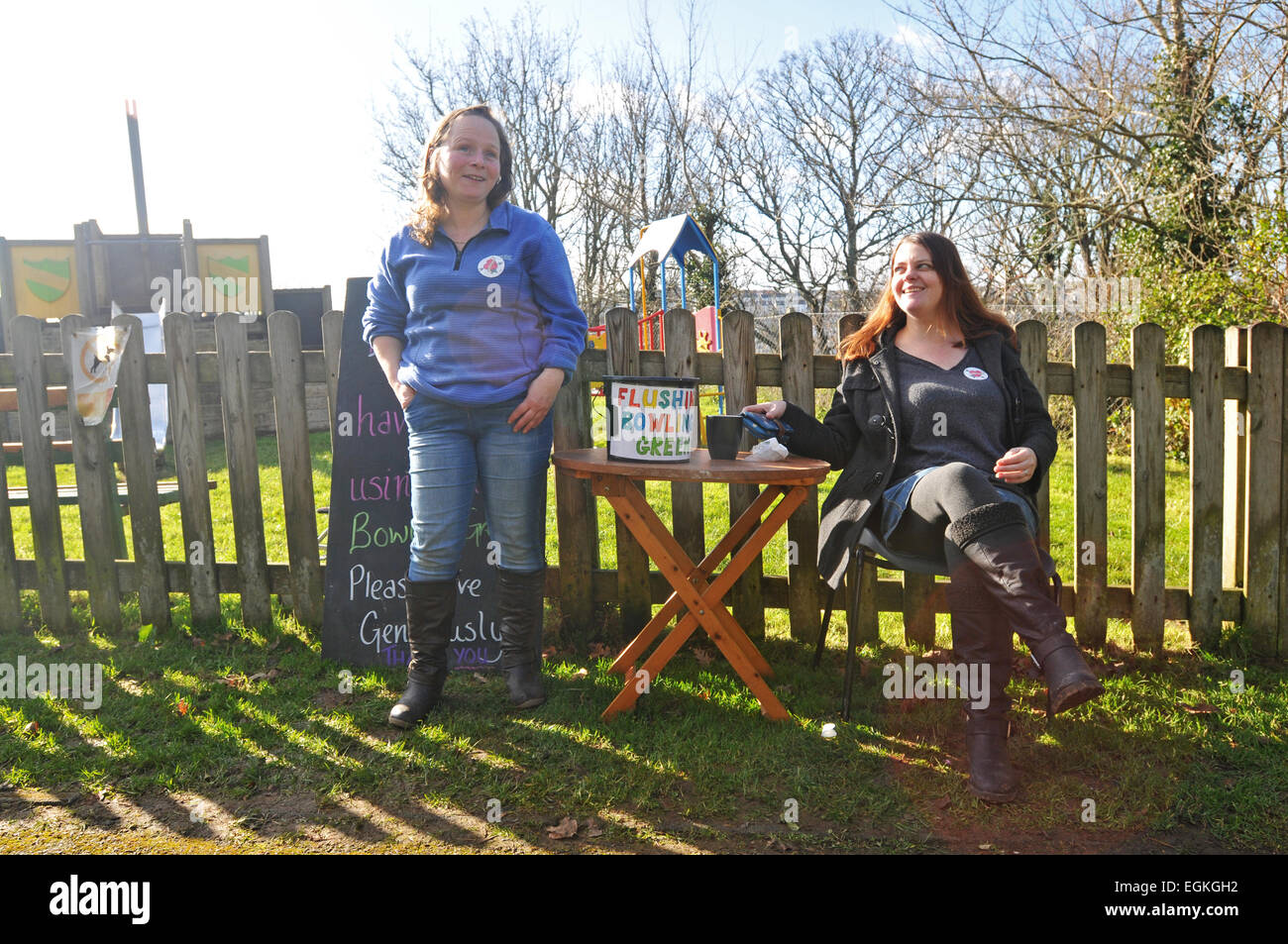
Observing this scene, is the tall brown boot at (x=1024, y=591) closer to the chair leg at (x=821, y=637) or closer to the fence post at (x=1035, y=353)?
the chair leg at (x=821, y=637)

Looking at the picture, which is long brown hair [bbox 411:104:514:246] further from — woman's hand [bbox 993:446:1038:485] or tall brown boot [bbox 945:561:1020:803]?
tall brown boot [bbox 945:561:1020:803]

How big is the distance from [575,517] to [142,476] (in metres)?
2.02

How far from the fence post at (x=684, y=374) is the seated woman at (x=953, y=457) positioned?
0.69 m

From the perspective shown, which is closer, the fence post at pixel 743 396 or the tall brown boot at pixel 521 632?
the tall brown boot at pixel 521 632

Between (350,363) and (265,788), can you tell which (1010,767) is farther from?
(350,363)

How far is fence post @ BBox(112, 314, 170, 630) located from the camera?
425 cm

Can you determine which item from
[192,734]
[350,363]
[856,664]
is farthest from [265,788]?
[856,664]

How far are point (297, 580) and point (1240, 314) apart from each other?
22.6ft

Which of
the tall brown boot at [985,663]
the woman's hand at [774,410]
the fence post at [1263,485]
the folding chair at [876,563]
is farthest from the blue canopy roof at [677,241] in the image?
the tall brown boot at [985,663]

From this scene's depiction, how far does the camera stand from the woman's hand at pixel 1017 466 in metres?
3.02

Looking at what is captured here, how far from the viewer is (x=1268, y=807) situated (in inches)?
106

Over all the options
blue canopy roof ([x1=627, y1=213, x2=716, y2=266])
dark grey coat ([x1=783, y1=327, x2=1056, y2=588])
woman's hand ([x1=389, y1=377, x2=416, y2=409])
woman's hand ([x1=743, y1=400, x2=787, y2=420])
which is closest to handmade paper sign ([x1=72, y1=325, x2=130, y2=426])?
woman's hand ([x1=389, y1=377, x2=416, y2=409])

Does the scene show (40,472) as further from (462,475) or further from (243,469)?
(462,475)

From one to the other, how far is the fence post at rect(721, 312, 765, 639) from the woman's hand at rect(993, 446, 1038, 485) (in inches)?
47.2
